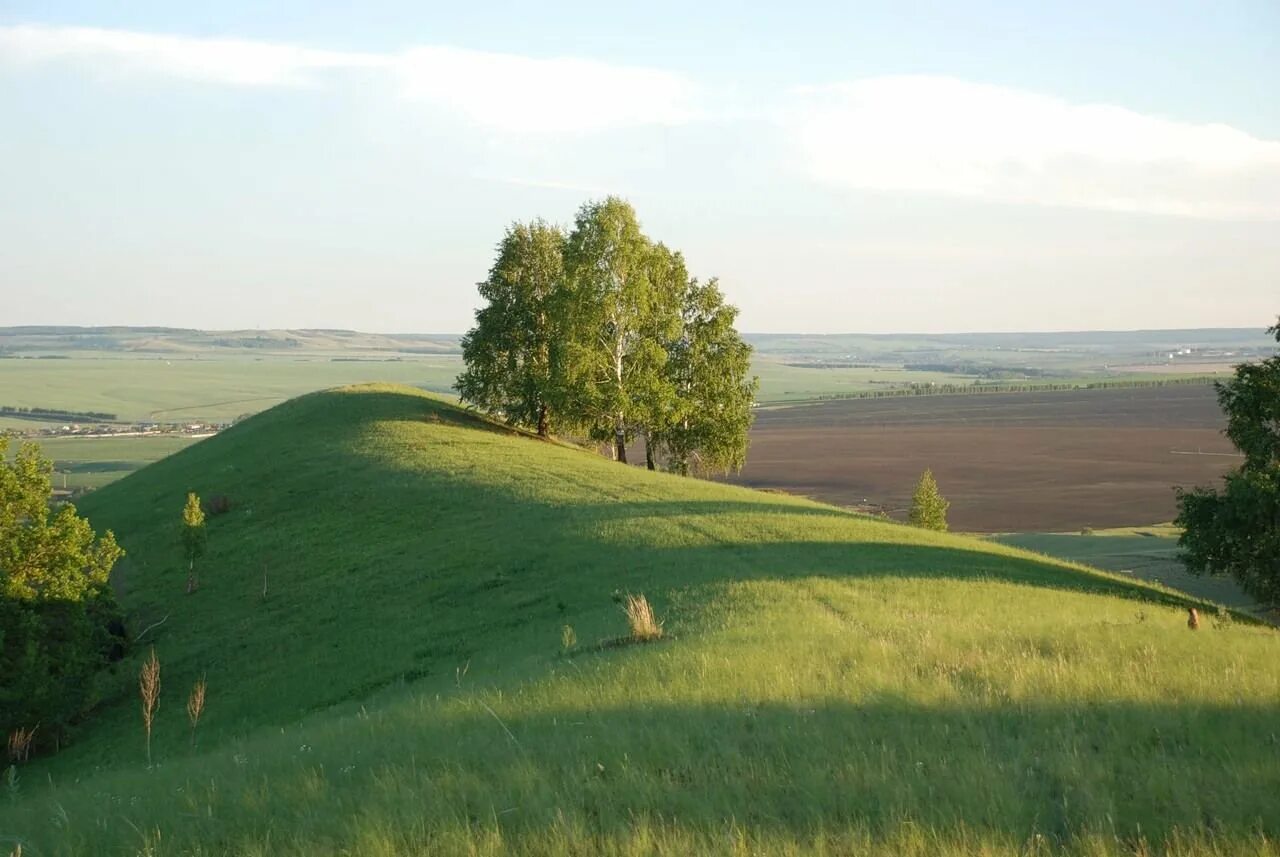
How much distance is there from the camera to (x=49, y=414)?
189000 millimetres

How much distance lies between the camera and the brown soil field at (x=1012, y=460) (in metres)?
81.6

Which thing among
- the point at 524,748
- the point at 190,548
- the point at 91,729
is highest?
the point at 524,748

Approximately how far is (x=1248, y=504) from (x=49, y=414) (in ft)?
663

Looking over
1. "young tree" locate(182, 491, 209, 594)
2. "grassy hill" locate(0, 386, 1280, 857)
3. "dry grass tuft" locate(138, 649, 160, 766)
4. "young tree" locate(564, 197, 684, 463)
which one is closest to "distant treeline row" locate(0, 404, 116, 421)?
"young tree" locate(564, 197, 684, 463)

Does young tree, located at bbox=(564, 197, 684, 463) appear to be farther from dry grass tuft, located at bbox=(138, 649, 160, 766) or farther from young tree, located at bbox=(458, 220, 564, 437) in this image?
dry grass tuft, located at bbox=(138, 649, 160, 766)

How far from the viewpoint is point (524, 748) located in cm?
990

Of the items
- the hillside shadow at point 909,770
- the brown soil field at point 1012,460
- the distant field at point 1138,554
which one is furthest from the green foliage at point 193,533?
the brown soil field at point 1012,460

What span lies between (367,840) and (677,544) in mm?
21759

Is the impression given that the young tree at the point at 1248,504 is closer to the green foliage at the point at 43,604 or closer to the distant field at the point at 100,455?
the green foliage at the point at 43,604

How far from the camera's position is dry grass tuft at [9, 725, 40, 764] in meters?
23.8

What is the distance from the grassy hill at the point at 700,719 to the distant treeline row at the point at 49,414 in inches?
7009

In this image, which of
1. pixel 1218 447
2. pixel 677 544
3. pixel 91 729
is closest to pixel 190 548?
pixel 91 729

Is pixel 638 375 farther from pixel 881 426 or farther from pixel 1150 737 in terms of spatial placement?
pixel 881 426

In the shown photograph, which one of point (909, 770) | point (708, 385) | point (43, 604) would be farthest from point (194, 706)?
point (708, 385)
